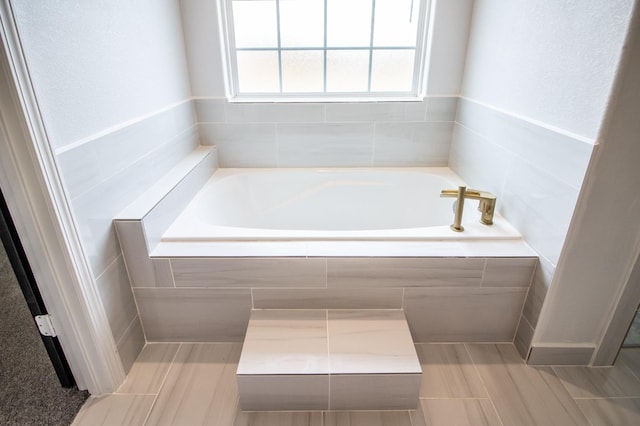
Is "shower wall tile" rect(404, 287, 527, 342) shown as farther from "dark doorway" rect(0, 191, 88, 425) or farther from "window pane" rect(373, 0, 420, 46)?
"window pane" rect(373, 0, 420, 46)

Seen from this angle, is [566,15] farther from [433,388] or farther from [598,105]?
[433,388]

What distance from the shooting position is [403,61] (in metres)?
2.15

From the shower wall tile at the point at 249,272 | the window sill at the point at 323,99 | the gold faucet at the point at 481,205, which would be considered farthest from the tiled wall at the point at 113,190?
the gold faucet at the point at 481,205

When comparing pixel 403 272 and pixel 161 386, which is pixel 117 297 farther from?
pixel 403 272

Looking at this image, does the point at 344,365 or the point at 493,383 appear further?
the point at 493,383

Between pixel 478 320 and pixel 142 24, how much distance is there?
75.6 inches

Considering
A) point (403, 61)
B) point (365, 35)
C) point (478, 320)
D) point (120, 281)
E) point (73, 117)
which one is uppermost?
point (365, 35)

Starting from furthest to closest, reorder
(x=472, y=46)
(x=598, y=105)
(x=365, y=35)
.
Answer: (x=365, y=35) < (x=472, y=46) < (x=598, y=105)

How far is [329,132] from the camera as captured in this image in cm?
218

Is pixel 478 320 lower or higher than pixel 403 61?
lower

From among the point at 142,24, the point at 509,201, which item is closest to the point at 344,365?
the point at 509,201

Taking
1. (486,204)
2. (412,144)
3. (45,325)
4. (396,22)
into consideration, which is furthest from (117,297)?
(396,22)

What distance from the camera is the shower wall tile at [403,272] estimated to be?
137 cm

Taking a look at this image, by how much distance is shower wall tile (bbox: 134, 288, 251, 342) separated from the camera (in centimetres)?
143
